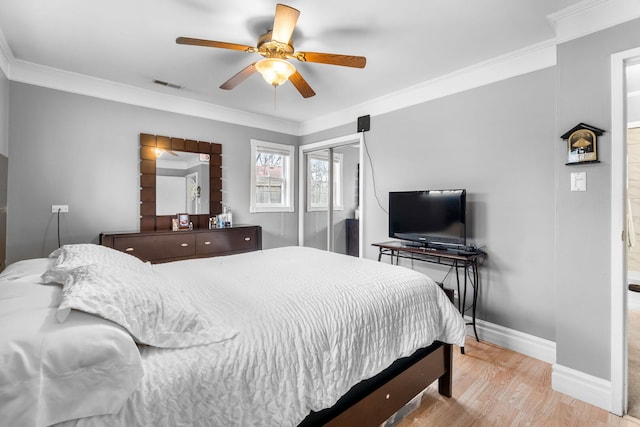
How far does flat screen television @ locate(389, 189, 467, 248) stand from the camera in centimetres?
284

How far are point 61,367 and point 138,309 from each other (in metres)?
0.24

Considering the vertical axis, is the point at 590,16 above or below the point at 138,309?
above

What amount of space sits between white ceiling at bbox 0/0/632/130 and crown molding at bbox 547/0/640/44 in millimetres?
88

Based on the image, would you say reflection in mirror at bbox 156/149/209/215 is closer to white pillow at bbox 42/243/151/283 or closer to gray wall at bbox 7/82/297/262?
gray wall at bbox 7/82/297/262

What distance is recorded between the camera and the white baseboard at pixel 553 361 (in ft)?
6.37

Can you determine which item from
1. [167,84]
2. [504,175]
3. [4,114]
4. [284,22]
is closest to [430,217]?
[504,175]

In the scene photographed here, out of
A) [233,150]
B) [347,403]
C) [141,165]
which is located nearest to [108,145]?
[141,165]

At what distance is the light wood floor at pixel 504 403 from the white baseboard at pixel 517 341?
103 millimetres

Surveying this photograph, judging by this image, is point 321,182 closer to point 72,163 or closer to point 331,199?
point 331,199

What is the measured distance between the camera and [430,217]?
305cm

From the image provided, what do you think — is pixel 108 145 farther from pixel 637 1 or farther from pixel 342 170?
pixel 637 1

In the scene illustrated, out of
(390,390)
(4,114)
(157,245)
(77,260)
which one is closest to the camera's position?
(77,260)

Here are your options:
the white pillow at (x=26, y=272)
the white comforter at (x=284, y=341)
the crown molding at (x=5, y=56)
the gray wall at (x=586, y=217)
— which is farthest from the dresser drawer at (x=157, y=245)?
the gray wall at (x=586, y=217)

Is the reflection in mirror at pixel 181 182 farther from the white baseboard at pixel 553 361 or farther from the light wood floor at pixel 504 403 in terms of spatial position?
the white baseboard at pixel 553 361
